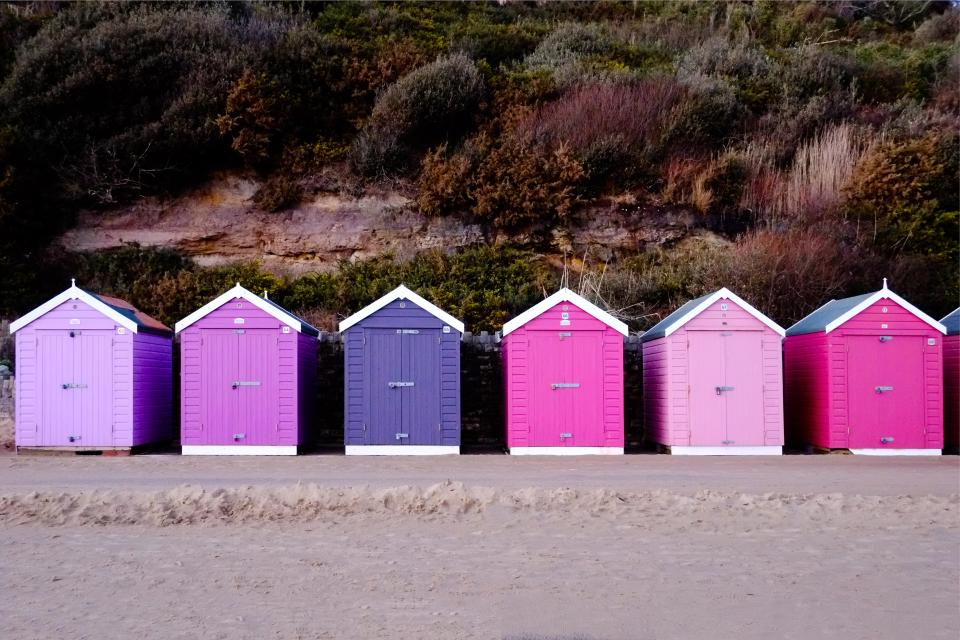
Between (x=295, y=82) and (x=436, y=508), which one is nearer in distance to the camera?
(x=436, y=508)

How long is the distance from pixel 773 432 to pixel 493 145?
11074mm

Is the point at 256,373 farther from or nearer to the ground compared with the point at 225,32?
nearer to the ground

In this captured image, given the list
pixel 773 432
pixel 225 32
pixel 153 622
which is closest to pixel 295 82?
pixel 225 32

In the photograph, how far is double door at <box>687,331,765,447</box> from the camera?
535 inches

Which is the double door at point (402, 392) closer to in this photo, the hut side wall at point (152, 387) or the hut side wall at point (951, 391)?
the hut side wall at point (152, 387)

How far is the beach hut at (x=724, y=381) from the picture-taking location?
44.6 ft

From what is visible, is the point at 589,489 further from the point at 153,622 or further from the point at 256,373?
the point at 256,373

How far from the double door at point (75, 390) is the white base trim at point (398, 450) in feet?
11.9

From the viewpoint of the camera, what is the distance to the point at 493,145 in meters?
22.0

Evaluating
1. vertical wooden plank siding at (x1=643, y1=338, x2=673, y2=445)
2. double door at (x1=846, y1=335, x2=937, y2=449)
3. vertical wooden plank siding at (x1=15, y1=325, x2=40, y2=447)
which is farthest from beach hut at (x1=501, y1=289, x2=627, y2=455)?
vertical wooden plank siding at (x1=15, y1=325, x2=40, y2=447)

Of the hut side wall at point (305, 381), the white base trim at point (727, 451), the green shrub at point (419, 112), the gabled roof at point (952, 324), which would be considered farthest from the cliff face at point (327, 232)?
the white base trim at point (727, 451)

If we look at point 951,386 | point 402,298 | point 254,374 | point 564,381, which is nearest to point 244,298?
point 254,374

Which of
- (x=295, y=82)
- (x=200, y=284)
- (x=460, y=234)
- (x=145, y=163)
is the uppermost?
(x=295, y=82)

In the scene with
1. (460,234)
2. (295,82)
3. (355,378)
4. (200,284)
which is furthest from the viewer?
(295,82)
